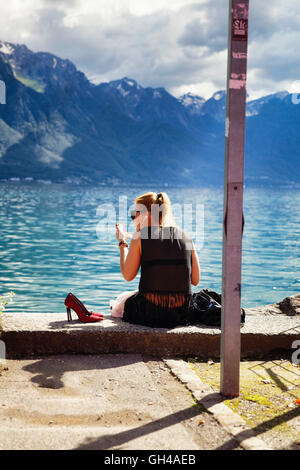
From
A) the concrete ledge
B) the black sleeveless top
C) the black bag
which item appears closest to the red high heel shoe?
the concrete ledge

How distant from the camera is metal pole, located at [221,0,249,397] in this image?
11.1 feet

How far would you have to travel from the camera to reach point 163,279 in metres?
4.71

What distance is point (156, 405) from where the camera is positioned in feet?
11.5

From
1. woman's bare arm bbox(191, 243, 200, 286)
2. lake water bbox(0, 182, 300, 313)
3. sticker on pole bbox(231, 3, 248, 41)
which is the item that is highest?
sticker on pole bbox(231, 3, 248, 41)

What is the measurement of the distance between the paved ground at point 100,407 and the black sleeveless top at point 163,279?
17.4 inches

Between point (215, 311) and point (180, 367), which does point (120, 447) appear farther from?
point (215, 311)

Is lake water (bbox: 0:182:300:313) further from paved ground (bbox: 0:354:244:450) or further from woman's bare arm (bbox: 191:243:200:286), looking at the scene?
paved ground (bbox: 0:354:244:450)

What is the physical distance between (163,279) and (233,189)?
4.98 ft

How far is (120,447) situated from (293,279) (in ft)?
54.4

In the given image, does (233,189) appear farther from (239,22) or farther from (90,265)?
(90,265)

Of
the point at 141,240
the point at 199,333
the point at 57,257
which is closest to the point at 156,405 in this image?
the point at 199,333

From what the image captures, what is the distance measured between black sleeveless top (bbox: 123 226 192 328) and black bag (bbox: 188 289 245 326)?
0.34ft
